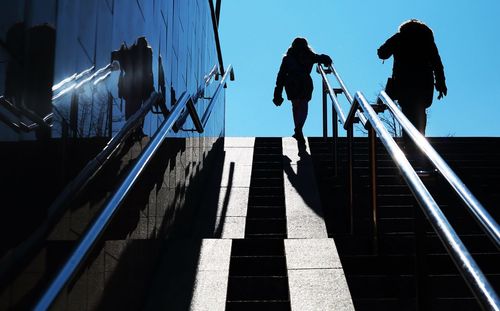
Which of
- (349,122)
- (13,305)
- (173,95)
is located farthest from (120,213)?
(349,122)

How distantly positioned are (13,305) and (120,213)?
123cm

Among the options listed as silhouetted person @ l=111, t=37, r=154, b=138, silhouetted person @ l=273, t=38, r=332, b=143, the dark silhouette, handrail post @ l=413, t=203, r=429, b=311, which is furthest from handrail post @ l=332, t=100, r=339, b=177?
the dark silhouette

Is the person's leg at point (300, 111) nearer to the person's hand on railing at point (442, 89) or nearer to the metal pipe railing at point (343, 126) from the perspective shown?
the metal pipe railing at point (343, 126)

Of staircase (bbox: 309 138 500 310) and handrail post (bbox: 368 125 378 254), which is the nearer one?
staircase (bbox: 309 138 500 310)

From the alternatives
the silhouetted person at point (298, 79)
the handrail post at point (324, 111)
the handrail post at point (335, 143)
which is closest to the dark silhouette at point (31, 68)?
the handrail post at point (335, 143)

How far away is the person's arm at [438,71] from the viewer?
554 cm

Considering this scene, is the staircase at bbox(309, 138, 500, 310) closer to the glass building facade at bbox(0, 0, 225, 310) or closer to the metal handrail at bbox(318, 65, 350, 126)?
the metal handrail at bbox(318, 65, 350, 126)

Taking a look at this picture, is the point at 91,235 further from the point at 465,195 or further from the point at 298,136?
the point at 298,136

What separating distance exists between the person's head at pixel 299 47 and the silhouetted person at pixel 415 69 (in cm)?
270

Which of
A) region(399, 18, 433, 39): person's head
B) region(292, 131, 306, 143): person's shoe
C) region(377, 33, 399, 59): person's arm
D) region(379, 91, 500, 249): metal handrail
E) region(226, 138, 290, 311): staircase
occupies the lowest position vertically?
region(226, 138, 290, 311): staircase

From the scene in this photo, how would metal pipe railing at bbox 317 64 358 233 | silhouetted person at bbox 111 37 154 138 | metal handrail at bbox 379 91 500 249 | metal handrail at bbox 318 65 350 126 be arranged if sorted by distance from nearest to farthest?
metal handrail at bbox 379 91 500 249
silhouetted person at bbox 111 37 154 138
metal pipe railing at bbox 317 64 358 233
metal handrail at bbox 318 65 350 126

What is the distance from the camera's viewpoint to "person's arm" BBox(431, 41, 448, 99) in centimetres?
554

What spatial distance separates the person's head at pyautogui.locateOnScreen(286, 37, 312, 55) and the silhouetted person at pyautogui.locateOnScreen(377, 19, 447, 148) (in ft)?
8.87

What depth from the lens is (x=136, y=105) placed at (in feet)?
10.4
